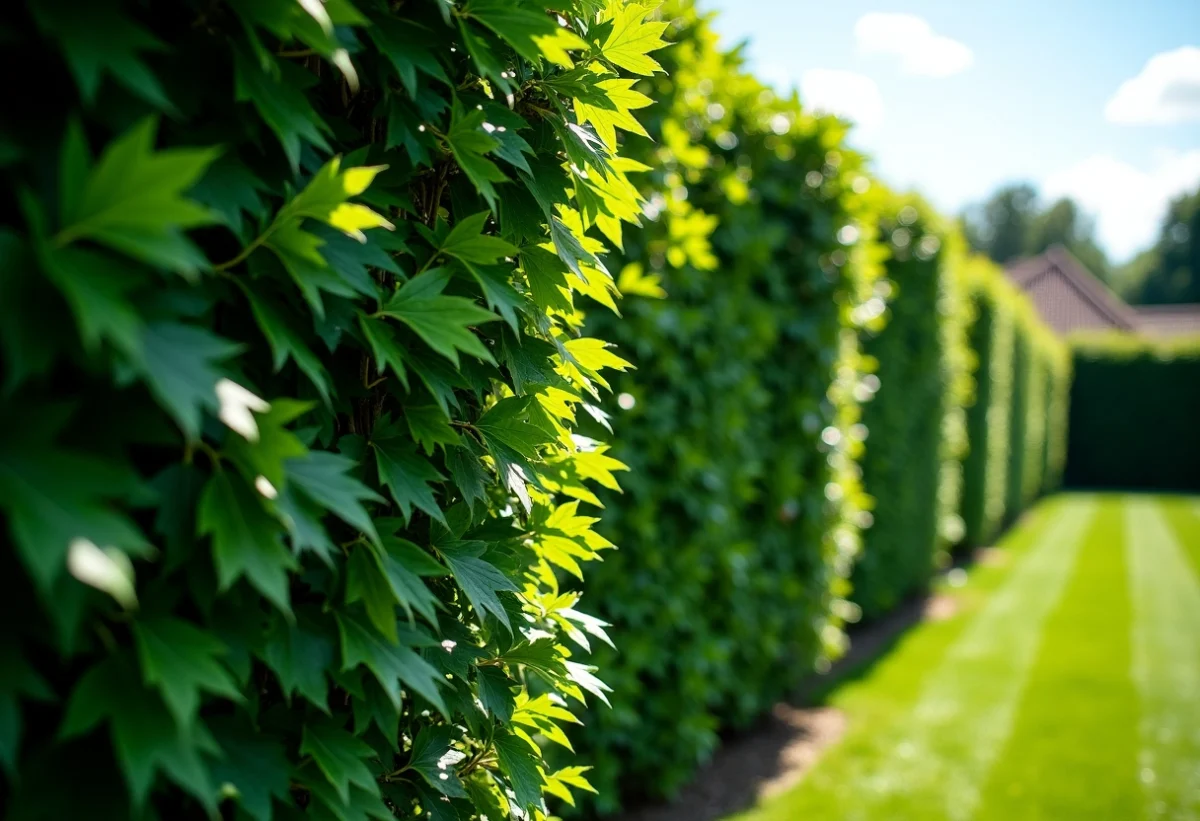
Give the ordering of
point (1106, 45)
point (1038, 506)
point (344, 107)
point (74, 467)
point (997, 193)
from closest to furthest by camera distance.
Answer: point (74, 467) < point (344, 107) < point (1106, 45) < point (1038, 506) < point (997, 193)

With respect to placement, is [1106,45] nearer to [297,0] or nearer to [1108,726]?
[1108,726]

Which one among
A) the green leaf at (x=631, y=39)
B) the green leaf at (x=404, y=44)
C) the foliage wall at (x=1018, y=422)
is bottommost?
the foliage wall at (x=1018, y=422)

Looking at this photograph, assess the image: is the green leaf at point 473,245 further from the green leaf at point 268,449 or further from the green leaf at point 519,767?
the green leaf at point 519,767

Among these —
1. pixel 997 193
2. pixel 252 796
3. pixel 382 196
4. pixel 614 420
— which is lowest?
pixel 252 796

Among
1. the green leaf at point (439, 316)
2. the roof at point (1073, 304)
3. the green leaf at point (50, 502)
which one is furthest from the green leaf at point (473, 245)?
the roof at point (1073, 304)

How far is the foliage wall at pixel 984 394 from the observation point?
13992mm

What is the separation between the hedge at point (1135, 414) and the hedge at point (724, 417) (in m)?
24.4

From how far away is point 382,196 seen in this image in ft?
4.72

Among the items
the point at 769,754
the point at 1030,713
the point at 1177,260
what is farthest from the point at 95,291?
the point at 1177,260

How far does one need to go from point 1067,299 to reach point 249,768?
5251 centimetres

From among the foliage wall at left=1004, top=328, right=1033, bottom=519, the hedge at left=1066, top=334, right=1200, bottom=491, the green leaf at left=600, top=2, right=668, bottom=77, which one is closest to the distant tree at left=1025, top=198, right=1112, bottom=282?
the hedge at left=1066, top=334, right=1200, bottom=491

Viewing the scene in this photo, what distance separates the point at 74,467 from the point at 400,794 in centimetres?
98

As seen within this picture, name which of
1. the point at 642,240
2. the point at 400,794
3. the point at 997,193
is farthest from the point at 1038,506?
the point at 997,193

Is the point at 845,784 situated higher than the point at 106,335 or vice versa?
the point at 106,335
